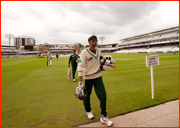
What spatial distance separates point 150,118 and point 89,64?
2156 millimetres

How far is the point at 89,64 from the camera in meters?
2.69

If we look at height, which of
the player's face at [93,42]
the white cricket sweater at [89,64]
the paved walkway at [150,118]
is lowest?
the paved walkway at [150,118]

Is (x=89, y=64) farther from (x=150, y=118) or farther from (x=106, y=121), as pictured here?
(x=150, y=118)

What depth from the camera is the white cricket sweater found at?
2.63 m

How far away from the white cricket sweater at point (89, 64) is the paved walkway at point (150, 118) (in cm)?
125

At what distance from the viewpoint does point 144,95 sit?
417 centimetres

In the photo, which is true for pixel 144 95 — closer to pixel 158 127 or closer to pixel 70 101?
pixel 158 127

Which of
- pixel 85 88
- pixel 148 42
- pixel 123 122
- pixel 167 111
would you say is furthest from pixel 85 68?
pixel 148 42

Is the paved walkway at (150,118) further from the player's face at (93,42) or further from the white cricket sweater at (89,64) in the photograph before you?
the player's face at (93,42)

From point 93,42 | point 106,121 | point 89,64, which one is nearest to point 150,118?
point 106,121

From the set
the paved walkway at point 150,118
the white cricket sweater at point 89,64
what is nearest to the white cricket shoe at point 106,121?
the paved walkway at point 150,118

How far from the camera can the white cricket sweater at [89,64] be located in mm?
2631

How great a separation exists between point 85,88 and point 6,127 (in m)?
2.14

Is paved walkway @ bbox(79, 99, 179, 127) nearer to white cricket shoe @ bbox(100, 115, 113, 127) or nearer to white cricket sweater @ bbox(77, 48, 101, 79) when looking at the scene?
white cricket shoe @ bbox(100, 115, 113, 127)
